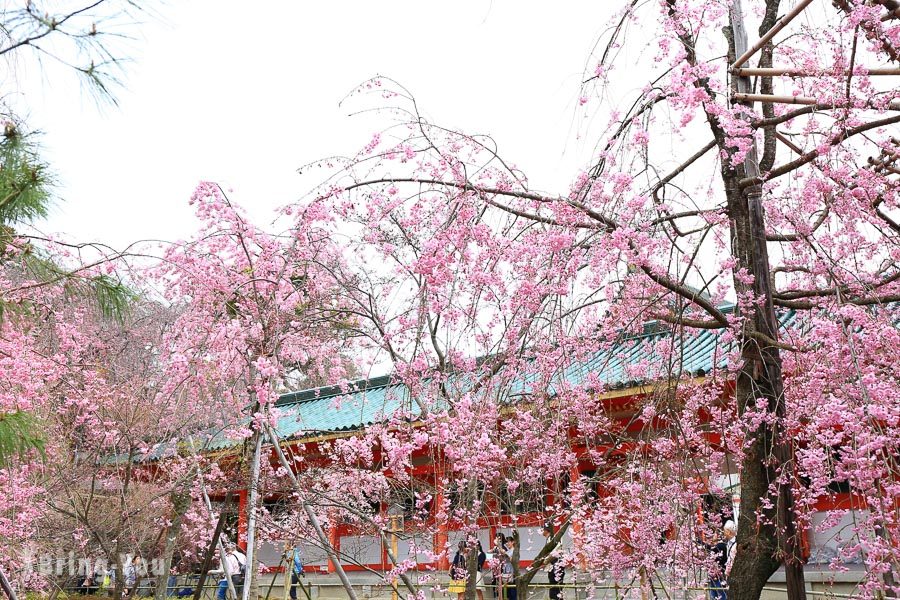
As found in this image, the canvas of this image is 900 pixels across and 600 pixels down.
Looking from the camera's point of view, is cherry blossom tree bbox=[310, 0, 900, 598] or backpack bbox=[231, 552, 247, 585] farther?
backpack bbox=[231, 552, 247, 585]

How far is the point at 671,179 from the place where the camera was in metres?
4.56

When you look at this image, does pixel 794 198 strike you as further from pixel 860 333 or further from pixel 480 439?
pixel 480 439

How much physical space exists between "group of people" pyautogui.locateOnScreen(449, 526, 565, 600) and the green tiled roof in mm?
1371

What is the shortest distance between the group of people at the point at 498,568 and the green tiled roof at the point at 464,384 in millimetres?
1371

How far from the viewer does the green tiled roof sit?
5875mm

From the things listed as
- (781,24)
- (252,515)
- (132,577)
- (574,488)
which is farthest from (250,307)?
(132,577)

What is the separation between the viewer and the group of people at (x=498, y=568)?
681 cm

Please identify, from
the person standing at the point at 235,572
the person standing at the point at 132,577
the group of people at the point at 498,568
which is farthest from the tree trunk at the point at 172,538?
the group of people at the point at 498,568

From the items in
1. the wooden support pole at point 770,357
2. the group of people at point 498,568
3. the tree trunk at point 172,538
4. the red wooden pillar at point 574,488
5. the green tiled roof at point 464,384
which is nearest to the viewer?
the wooden support pole at point 770,357

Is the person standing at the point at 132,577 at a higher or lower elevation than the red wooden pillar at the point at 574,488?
lower

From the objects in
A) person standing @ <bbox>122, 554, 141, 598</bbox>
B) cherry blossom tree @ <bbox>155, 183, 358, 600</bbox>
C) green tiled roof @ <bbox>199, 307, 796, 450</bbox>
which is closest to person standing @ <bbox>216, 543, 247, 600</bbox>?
person standing @ <bbox>122, 554, 141, 598</bbox>

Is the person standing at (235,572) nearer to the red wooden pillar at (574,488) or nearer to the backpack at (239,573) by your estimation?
the backpack at (239,573)

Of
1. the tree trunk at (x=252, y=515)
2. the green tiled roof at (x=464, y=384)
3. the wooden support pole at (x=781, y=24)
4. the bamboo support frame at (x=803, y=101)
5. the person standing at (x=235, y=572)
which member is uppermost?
the wooden support pole at (x=781, y=24)

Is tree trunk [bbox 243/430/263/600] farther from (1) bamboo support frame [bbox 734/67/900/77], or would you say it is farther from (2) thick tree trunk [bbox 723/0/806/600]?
(1) bamboo support frame [bbox 734/67/900/77]
